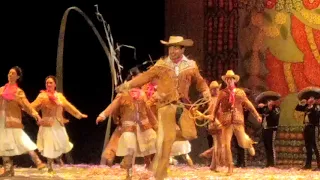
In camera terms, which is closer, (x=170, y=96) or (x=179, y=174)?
(x=170, y=96)

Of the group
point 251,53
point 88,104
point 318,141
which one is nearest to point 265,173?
point 318,141

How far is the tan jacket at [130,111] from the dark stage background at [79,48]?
4604 millimetres

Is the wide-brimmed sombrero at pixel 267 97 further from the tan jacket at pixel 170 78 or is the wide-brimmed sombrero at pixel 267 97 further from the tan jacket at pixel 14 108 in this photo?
A: the tan jacket at pixel 170 78

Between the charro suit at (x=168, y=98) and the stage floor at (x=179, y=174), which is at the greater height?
the charro suit at (x=168, y=98)

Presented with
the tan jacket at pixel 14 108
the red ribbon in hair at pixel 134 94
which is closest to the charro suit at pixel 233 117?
the red ribbon in hair at pixel 134 94

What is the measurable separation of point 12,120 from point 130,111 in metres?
1.57

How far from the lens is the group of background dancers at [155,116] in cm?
871

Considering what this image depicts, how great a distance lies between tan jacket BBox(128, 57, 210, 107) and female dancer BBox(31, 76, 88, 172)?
255 cm

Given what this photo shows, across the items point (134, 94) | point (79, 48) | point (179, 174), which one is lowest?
point (179, 174)

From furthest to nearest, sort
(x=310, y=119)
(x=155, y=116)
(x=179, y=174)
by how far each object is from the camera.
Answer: (x=310, y=119) < (x=179, y=174) < (x=155, y=116)

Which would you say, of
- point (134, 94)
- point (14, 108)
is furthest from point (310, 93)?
point (14, 108)

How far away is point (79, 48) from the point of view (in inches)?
584

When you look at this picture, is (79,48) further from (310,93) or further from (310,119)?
(310,119)

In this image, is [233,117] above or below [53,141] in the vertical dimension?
above
